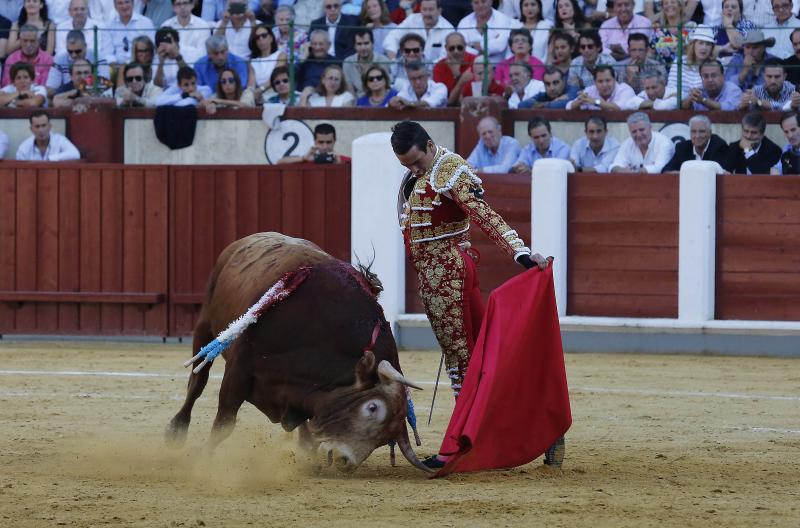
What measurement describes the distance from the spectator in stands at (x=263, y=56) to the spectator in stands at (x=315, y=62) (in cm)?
16

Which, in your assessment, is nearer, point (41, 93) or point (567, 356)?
point (567, 356)

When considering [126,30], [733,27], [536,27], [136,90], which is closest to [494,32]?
[536,27]

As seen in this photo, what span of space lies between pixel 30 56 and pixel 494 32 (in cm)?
356

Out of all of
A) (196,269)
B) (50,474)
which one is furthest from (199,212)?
(50,474)

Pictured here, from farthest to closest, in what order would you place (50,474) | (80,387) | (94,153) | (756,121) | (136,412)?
(94,153) → (756,121) → (80,387) → (136,412) → (50,474)

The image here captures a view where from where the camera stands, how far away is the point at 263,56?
10586mm

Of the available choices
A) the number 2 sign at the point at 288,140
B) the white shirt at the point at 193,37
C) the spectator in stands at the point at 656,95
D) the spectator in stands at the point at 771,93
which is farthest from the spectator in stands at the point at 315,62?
the spectator in stands at the point at 771,93

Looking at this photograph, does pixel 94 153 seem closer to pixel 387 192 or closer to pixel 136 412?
pixel 387 192

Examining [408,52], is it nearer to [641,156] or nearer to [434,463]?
[641,156]

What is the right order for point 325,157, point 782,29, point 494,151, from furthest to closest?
point 325,157
point 494,151
point 782,29

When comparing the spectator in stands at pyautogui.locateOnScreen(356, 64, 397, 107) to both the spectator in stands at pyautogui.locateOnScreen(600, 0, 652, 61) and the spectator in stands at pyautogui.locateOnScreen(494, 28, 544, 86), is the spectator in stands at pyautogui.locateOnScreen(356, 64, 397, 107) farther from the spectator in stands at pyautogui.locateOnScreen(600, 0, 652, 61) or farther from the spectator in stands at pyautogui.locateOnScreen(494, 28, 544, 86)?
the spectator in stands at pyautogui.locateOnScreen(600, 0, 652, 61)

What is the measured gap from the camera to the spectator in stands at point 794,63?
29.9ft

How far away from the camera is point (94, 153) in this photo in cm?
1067

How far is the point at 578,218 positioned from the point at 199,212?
2612 millimetres
